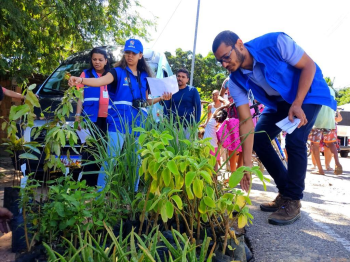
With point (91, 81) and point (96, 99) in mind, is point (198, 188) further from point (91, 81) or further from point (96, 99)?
point (96, 99)

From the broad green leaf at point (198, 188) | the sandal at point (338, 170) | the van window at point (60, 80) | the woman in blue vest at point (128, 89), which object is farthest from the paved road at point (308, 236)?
the van window at point (60, 80)

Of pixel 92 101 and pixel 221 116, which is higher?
pixel 92 101

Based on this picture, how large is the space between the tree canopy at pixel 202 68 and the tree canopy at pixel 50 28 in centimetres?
1746

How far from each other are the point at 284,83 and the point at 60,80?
4.16 metres

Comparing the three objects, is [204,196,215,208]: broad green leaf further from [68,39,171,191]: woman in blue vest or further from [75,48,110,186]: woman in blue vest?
[75,48,110,186]: woman in blue vest

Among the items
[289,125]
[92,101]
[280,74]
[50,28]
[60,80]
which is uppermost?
[50,28]

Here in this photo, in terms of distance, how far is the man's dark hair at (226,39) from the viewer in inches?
107

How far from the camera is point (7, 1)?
593 centimetres

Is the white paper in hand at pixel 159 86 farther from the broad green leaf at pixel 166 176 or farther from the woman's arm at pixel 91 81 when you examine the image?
the broad green leaf at pixel 166 176

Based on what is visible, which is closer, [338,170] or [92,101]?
[92,101]

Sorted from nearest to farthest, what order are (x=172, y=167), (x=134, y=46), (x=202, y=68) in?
(x=172, y=167)
(x=134, y=46)
(x=202, y=68)

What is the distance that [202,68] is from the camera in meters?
29.7

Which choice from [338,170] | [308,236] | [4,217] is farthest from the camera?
[338,170]

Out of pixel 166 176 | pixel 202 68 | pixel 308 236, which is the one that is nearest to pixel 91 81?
pixel 166 176
